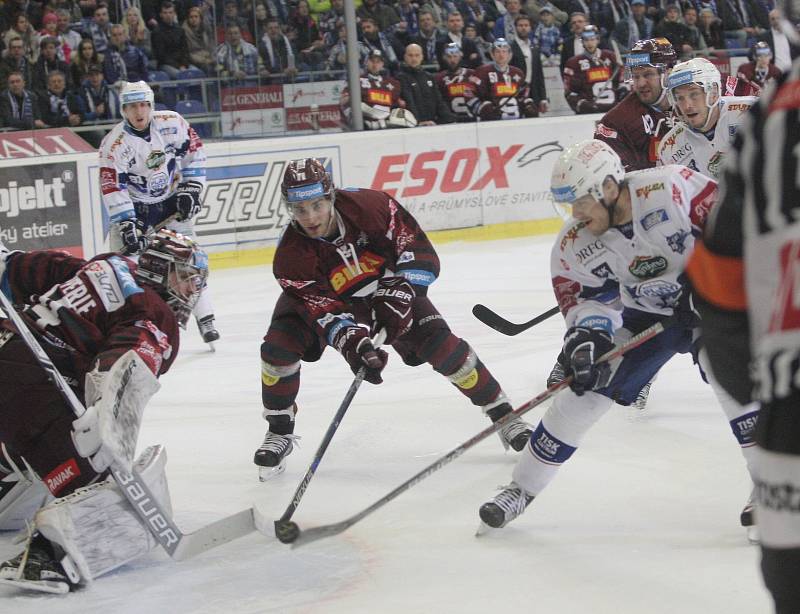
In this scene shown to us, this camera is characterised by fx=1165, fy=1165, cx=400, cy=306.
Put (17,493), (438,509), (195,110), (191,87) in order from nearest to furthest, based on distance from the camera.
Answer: (17,493), (438,509), (195,110), (191,87)

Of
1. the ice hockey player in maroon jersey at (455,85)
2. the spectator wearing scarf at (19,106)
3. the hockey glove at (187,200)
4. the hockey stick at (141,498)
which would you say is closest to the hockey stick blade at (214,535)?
the hockey stick at (141,498)

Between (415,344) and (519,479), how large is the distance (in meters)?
0.79

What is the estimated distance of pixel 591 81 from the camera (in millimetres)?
9953

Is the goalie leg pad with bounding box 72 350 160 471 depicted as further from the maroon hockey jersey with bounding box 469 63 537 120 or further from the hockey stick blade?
the maroon hockey jersey with bounding box 469 63 537 120

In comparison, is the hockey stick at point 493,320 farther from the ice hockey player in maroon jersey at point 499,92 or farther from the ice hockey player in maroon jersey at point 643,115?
the ice hockey player in maroon jersey at point 499,92

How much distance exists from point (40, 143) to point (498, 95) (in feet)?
12.4

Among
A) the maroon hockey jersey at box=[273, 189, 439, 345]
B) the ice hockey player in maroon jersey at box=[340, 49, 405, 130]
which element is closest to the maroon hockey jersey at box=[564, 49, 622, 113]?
the ice hockey player in maroon jersey at box=[340, 49, 405, 130]

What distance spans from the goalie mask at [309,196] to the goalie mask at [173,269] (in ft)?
1.53

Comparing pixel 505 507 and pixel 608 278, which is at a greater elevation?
pixel 608 278

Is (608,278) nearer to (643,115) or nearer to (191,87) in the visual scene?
(643,115)

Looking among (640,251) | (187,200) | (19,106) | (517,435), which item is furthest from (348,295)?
(19,106)

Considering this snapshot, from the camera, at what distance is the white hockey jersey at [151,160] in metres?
6.46

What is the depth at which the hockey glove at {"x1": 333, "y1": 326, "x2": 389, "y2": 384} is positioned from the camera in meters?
3.46

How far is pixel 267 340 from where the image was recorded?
3863 mm
